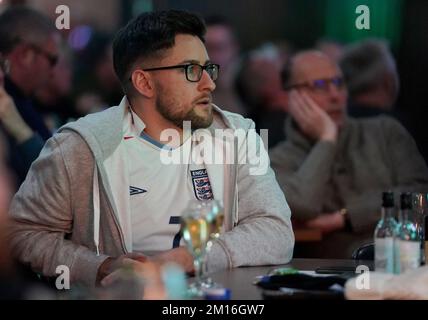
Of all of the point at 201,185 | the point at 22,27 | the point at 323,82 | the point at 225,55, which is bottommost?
the point at 201,185

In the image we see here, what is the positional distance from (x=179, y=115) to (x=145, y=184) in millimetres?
291

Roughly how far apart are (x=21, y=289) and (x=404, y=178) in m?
3.34

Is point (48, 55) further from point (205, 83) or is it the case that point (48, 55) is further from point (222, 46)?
point (205, 83)

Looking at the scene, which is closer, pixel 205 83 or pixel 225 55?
pixel 205 83

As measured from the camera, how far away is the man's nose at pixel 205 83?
10.8 ft

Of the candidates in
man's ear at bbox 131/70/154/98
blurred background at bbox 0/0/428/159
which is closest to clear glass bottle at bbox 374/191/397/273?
man's ear at bbox 131/70/154/98

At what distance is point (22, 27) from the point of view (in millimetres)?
4379

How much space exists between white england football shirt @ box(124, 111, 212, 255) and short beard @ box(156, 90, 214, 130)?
0.25ft

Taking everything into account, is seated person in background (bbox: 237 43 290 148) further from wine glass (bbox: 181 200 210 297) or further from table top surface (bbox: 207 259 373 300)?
wine glass (bbox: 181 200 210 297)

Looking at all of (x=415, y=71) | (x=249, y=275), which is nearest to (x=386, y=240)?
(x=249, y=275)

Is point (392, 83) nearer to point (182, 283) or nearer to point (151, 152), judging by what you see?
point (151, 152)

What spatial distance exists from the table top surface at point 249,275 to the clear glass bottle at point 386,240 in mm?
323

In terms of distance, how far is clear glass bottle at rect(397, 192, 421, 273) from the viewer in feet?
8.05
